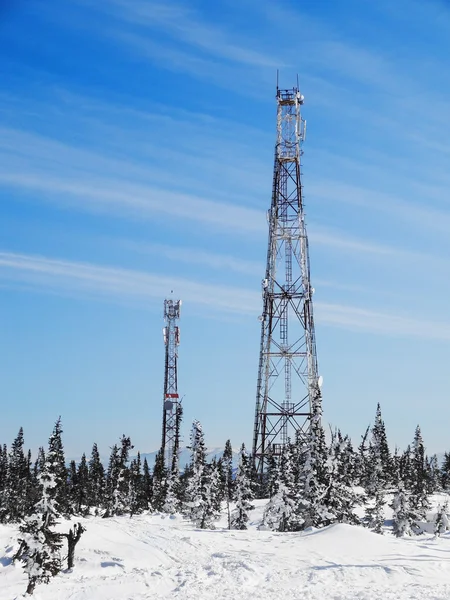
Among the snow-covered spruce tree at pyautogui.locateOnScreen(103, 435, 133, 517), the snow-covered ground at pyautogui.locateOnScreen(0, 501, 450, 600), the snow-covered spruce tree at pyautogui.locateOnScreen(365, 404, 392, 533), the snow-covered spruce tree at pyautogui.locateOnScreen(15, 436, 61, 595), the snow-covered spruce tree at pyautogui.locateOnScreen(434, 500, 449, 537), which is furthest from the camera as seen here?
the snow-covered spruce tree at pyautogui.locateOnScreen(103, 435, 133, 517)

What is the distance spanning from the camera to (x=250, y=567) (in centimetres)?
3522

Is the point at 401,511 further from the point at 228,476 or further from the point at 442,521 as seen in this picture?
the point at 228,476

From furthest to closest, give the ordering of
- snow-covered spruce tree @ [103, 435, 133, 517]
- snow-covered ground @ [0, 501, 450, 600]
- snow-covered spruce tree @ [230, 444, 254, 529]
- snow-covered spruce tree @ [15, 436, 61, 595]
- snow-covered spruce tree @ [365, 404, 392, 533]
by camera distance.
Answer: snow-covered spruce tree @ [103, 435, 133, 517]
snow-covered spruce tree @ [230, 444, 254, 529]
snow-covered spruce tree @ [365, 404, 392, 533]
snow-covered spruce tree @ [15, 436, 61, 595]
snow-covered ground @ [0, 501, 450, 600]

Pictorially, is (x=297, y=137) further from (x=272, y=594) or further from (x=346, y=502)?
(x=272, y=594)

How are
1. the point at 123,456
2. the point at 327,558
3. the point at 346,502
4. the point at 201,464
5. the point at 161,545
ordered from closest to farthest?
the point at 327,558, the point at 161,545, the point at 346,502, the point at 201,464, the point at 123,456

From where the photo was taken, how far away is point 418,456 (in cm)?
12038

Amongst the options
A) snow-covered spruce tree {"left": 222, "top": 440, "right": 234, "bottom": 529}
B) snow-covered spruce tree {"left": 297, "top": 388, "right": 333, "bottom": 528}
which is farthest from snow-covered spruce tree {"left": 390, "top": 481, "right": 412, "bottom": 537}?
snow-covered spruce tree {"left": 222, "top": 440, "right": 234, "bottom": 529}

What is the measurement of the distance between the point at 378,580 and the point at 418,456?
9585cm

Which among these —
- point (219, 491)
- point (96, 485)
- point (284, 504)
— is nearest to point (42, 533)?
point (284, 504)

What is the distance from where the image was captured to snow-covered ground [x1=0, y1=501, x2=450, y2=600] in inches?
1174

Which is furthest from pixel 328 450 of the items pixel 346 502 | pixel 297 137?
pixel 297 137

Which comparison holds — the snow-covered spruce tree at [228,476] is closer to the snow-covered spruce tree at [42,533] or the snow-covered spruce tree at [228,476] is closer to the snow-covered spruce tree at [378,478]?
the snow-covered spruce tree at [378,478]

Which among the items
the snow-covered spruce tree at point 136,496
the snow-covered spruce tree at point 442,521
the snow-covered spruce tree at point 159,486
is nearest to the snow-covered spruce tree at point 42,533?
the snow-covered spruce tree at point 442,521

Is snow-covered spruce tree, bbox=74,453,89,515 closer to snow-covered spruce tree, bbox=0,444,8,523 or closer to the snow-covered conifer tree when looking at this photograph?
snow-covered spruce tree, bbox=0,444,8,523
